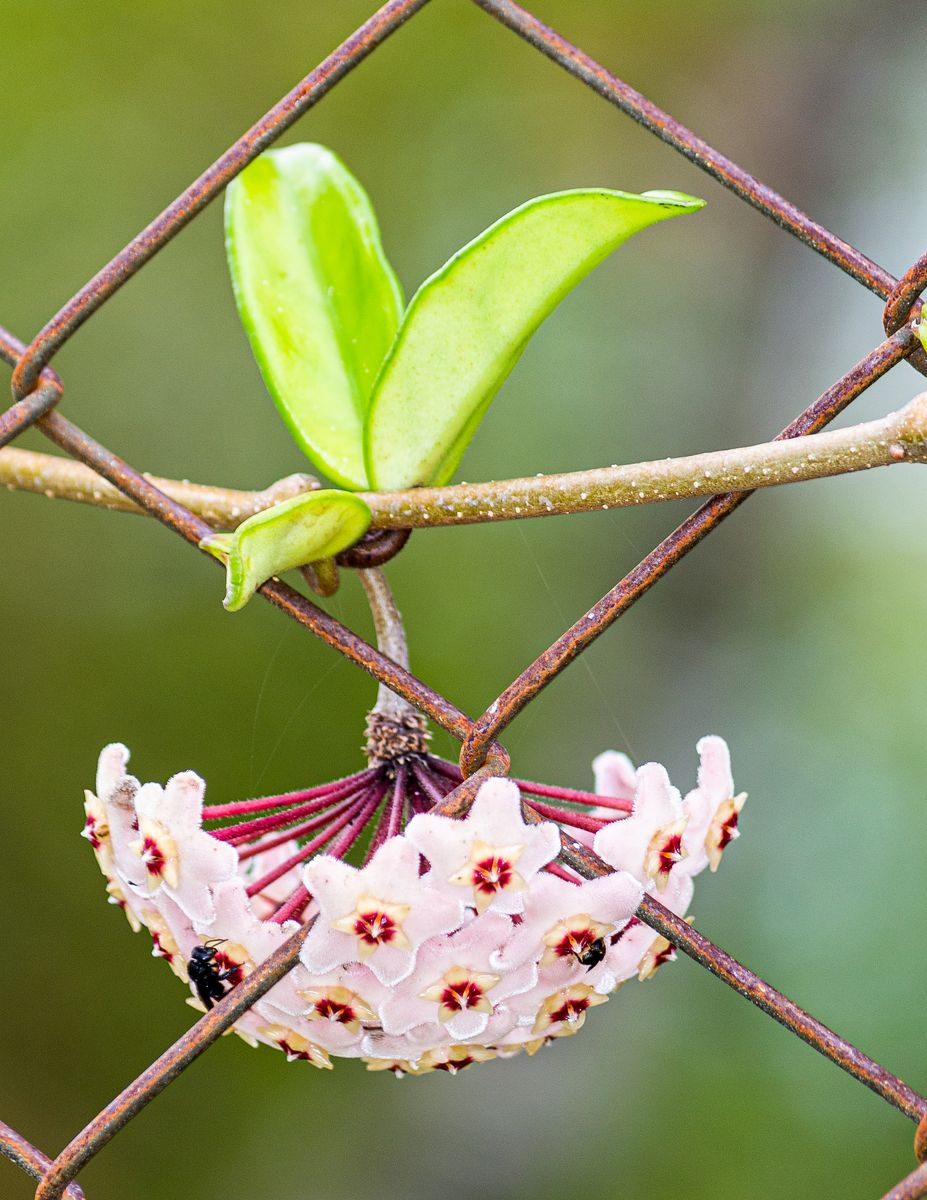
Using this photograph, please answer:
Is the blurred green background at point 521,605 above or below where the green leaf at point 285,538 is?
above

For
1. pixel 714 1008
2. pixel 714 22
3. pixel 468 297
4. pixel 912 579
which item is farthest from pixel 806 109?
pixel 468 297

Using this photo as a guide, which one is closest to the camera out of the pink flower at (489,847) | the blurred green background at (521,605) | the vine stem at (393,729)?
the pink flower at (489,847)

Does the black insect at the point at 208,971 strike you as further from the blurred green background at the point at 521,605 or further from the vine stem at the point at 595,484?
the blurred green background at the point at 521,605

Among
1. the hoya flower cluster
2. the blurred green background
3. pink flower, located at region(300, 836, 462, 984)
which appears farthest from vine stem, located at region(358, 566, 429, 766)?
the blurred green background

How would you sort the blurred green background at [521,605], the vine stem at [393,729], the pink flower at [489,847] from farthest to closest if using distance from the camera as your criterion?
1. the blurred green background at [521,605]
2. the vine stem at [393,729]
3. the pink flower at [489,847]

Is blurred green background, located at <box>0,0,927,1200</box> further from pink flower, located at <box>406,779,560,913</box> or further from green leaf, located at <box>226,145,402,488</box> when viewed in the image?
pink flower, located at <box>406,779,560,913</box>

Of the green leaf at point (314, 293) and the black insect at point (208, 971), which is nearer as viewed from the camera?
the black insect at point (208, 971)

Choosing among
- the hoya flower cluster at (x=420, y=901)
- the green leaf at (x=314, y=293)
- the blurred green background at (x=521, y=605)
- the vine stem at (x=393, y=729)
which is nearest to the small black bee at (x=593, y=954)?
the hoya flower cluster at (x=420, y=901)

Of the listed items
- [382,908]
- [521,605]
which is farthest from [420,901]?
[521,605]

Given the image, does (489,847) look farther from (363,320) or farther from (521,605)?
(521,605)

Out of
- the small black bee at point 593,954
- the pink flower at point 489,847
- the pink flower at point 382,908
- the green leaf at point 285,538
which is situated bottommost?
the pink flower at point 382,908
